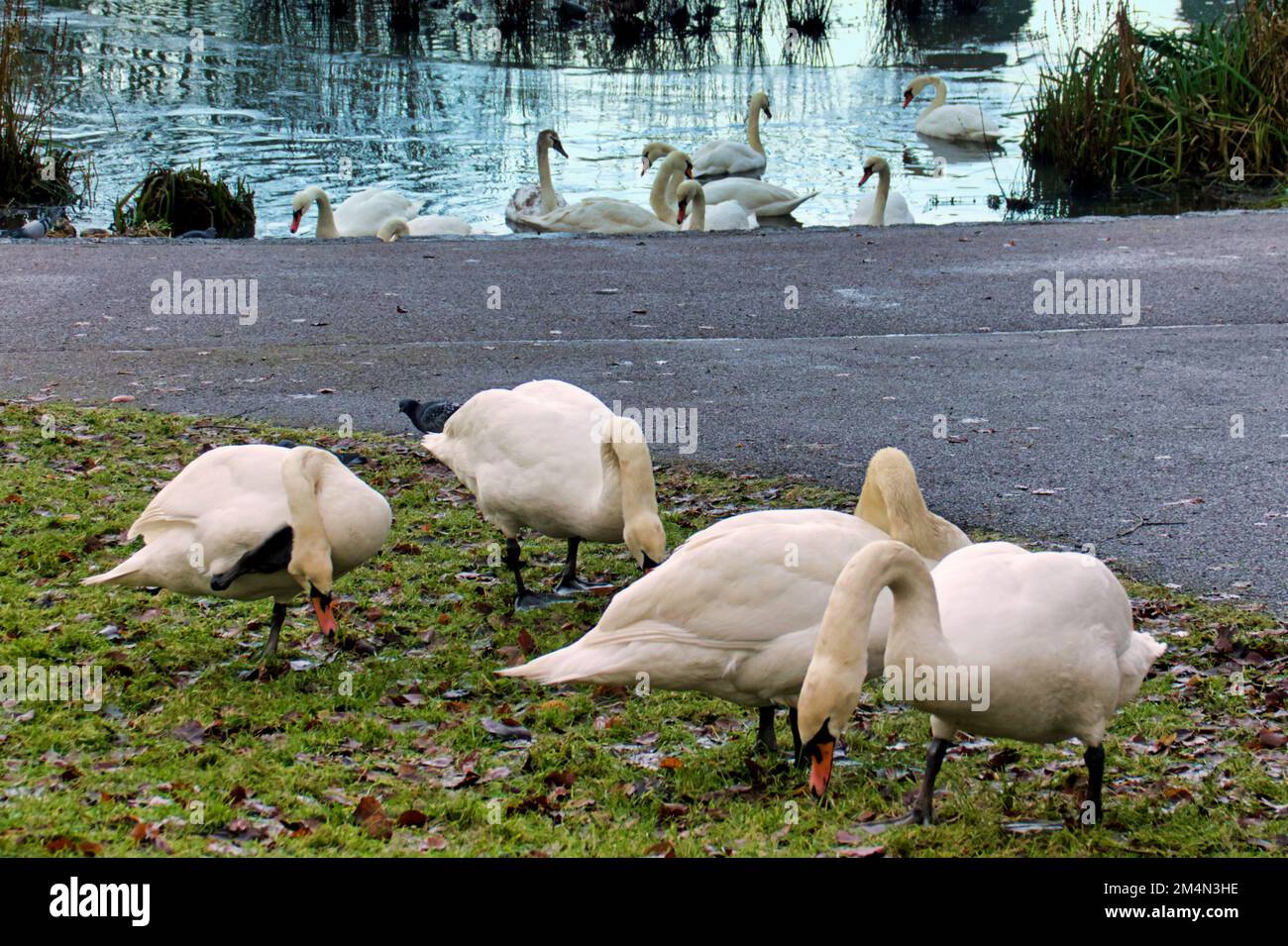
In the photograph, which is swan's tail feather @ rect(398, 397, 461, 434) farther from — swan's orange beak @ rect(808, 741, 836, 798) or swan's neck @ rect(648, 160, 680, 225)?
swan's neck @ rect(648, 160, 680, 225)

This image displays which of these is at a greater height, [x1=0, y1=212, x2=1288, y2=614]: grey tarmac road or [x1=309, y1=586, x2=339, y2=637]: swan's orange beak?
[x1=0, y1=212, x2=1288, y2=614]: grey tarmac road

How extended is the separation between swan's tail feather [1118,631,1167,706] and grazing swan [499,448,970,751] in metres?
0.91

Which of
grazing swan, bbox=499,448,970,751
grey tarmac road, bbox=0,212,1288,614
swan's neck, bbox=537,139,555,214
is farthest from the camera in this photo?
swan's neck, bbox=537,139,555,214

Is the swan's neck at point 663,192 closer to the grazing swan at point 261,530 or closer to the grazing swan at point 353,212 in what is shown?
the grazing swan at point 353,212

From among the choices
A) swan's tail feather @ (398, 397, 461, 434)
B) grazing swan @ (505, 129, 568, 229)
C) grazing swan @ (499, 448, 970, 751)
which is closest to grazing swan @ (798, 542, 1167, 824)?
grazing swan @ (499, 448, 970, 751)

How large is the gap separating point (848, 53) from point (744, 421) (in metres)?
23.4

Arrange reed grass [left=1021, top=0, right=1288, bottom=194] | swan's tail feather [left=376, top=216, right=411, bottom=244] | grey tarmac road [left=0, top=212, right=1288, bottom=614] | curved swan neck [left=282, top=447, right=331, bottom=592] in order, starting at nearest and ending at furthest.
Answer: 1. curved swan neck [left=282, top=447, right=331, bottom=592]
2. grey tarmac road [left=0, top=212, right=1288, bottom=614]
3. swan's tail feather [left=376, top=216, right=411, bottom=244]
4. reed grass [left=1021, top=0, right=1288, bottom=194]

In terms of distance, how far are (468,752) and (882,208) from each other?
12301 mm

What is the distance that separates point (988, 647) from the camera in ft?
13.8

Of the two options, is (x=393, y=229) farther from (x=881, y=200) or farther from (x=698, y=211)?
(x=881, y=200)

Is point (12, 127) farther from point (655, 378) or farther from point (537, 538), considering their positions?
point (537, 538)

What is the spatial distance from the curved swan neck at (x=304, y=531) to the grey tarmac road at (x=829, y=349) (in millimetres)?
3335

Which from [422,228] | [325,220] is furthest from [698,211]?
[325,220]

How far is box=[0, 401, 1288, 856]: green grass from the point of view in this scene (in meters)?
4.43
